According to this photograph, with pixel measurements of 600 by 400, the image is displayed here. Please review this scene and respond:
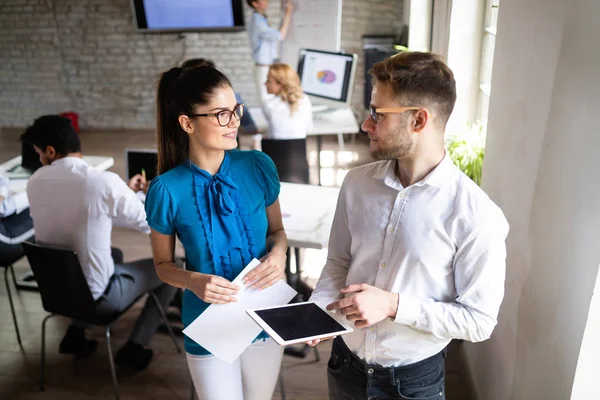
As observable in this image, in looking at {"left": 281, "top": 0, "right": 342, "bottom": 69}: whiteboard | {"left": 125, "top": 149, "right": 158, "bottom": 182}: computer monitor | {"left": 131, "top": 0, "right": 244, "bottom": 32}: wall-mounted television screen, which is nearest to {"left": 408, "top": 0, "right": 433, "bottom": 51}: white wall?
{"left": 281, "top": 0, "right": 342, "bottom": 69}: whiteboard

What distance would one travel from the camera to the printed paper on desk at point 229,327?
1.76 m

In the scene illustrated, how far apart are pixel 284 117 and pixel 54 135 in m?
2.00

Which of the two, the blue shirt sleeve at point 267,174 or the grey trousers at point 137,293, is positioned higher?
the blue shirt sleeve at point 267,174

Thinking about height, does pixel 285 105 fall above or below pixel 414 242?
below

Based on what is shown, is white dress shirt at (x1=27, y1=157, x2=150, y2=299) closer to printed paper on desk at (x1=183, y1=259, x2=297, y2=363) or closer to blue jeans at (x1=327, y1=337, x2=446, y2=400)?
printed paper on desk at (x1=183, y1=259, x2=297, y2=363)

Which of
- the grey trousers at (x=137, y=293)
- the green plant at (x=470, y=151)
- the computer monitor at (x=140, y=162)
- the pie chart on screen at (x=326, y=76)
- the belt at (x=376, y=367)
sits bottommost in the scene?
the grey trousers at (x=137, y=293)

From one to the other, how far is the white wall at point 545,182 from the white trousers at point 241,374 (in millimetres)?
874

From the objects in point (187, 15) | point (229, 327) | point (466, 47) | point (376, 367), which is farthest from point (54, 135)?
point (187, 15)

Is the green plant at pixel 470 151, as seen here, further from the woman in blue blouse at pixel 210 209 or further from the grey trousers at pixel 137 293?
the grey trousers at pixel 137 293

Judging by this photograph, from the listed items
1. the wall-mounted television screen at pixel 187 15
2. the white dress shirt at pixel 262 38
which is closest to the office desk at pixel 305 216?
the white dress shirt at pixel 262 38

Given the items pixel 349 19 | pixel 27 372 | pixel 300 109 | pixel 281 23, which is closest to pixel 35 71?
pixel 281 23

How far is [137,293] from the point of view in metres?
2.92

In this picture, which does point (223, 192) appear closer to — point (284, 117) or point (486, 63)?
point (486, 63)

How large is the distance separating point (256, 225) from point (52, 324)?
229 centimetres
